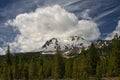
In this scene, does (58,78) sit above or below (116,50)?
below

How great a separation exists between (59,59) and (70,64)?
1734 cm

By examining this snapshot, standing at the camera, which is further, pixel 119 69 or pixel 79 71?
pixel 79 71

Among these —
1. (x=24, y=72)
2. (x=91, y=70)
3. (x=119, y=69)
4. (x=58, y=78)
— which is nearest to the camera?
(x=119, y=69)

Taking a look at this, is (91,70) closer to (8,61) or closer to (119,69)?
(119,69)

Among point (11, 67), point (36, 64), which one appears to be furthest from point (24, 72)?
point (36, 64)

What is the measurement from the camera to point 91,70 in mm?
118438

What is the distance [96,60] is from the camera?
401 feet

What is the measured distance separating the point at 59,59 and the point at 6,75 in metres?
25.4

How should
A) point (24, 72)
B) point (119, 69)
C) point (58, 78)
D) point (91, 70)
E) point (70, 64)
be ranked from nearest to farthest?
1. point (119, 69)
2. point (91, 70)
3. point (58, 78)
4. point (24, 72)
5. point (70, 64)

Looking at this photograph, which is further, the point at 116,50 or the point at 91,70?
the point at 91,70

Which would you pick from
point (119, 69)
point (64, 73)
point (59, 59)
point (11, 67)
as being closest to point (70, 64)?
point (64, 73)

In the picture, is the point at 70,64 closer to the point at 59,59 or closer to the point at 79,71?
the point at 59,59

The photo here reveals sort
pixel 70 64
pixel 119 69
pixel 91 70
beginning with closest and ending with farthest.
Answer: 1. pixel 119 69
2. pixel 91 70
3. pixel 70 64

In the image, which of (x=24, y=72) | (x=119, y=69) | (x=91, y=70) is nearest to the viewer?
(x=119, y=69)
